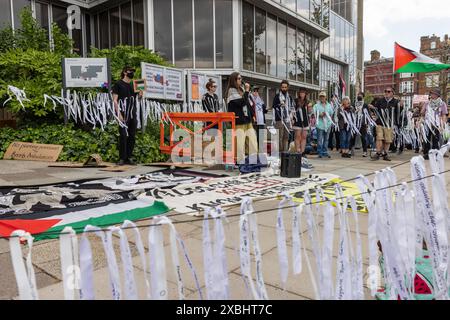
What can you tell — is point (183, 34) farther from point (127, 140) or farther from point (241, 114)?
point (241, 114)

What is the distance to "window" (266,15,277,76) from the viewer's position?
17.1 metres

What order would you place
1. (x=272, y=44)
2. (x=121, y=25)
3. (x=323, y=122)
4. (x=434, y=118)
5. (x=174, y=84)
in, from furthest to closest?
(x=272, y=44) → (x=121, y=25) → (x=174, y=84) → (x=323, y=122) → (x=434, y=118)

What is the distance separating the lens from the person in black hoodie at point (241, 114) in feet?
23.4

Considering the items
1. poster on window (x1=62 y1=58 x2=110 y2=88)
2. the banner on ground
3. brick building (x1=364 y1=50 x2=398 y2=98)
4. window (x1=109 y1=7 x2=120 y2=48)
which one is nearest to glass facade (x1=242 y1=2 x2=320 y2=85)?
window (x1=109 y1=7 x2=120 y2=48)

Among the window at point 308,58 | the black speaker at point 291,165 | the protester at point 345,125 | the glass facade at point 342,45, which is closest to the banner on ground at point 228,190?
the black speaker at point 291,165

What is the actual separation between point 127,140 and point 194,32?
8.30 meters

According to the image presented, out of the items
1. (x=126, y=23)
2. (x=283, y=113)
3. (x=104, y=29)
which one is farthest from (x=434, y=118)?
(x=104, y=29)

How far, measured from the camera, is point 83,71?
→ 8977 millimetres

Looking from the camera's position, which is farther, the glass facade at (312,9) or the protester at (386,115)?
the glass facade at (312,9)

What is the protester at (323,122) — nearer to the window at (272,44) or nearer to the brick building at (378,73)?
the window at (272,44)

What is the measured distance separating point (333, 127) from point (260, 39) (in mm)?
6526

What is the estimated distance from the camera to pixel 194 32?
14.8 metres
